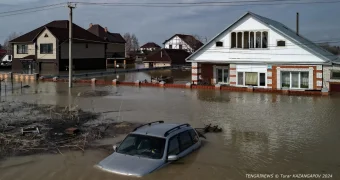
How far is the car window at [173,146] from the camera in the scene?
32.2 feet

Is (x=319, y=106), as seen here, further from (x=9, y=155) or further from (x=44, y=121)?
(x=9, y=155)

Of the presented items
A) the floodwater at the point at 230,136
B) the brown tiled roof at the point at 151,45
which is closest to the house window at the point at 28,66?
the floodwater at the point at 230,136

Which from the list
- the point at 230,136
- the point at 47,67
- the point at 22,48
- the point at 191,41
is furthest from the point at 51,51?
the point at 191,41

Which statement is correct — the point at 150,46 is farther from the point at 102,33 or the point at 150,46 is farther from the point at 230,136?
the point at 230,136

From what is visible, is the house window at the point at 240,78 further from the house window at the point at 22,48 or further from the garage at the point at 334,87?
the house window at the point at 22,48

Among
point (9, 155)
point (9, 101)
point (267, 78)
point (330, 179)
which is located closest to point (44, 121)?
point (9, 155)

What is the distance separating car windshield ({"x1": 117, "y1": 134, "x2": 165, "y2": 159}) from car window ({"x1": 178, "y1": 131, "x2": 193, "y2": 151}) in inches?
33.4

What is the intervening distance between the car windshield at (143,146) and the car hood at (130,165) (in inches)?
7.8

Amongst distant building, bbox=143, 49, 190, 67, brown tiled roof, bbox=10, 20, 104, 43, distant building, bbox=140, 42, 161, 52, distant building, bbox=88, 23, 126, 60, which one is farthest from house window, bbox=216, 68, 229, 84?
distant building, bbox=140, 42, 161, 52

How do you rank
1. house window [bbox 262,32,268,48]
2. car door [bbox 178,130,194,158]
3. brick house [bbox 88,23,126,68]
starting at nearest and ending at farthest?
1. car door [bbox 178,130,194,158]
2. house window [bbox 262,32,268,48]
3. brick house [bbox 88,23,126,68]

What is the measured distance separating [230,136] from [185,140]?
3.71 meters

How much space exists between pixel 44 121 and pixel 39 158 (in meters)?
5.86

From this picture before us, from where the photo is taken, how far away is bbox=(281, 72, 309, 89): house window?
29359 millimetres

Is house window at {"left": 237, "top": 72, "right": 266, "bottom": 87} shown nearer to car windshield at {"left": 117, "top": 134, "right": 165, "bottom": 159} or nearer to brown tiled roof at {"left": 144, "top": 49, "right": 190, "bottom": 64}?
car windshield at {"left": 117, "top": 134, "right": 165, "bottom": 159}
